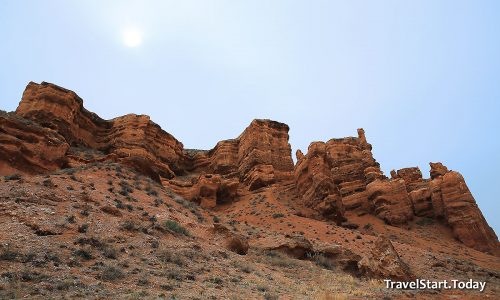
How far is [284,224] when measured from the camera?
35.6 m

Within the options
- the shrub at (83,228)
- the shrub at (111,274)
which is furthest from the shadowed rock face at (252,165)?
the shrub at (111,274)

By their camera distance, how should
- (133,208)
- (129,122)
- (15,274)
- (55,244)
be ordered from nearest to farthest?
(15,274)
(55,244)
(133,208)
(129,122)

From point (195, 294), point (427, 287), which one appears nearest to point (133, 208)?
point (195, 294)

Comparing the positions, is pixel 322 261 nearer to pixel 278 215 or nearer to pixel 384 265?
pixel 384 265

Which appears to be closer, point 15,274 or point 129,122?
point 15,274

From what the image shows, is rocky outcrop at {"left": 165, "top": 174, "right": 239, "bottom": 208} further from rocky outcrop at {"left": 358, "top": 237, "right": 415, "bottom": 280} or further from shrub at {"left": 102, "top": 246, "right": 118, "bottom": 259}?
shrub at {"left": 102, "top": 246, "right": 118, "bottom": 259}

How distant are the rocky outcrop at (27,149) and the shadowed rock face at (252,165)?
0.08 metres

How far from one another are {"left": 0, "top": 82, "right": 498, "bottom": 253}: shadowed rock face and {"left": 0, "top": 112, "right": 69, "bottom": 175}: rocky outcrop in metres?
0.08

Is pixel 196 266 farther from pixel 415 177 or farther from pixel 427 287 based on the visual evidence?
pixel 415 177

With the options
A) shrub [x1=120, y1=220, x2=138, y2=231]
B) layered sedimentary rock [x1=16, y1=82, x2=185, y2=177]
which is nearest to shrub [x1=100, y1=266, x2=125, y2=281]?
shrub [x1=120, y1=220, x2=138, y2=231]

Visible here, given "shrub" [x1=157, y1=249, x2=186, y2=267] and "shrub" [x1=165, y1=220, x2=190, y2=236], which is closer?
"shrub" [x1=157, y1=249, x2=186, y2=267]

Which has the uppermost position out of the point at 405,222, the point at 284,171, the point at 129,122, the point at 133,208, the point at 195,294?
the point at 129,122

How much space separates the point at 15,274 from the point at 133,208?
11.9 metres

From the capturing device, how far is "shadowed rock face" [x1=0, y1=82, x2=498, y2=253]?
36.0 m
